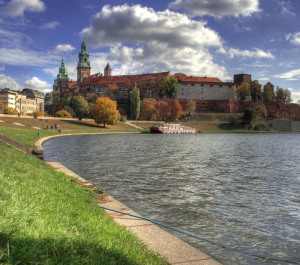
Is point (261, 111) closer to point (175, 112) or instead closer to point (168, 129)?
point (175, 112)

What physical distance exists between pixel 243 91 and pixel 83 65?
93472 millimetres

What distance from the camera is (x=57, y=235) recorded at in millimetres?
4680

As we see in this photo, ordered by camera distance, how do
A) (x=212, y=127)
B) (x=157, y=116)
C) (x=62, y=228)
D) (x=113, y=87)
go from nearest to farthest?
1. (x=62, y=228)
2. (x=212, y=127)
3. (x=157, y=116)
4. (x=113, y=87)

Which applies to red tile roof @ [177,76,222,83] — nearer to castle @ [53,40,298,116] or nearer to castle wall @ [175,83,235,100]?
castle @ [53,40,298,116]

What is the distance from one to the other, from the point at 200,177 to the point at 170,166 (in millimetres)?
4104

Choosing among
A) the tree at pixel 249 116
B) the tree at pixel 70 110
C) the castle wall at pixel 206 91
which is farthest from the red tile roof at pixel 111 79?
the tree at pixel 249 116

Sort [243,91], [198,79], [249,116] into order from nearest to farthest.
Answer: [249,116] → [243,91] → [198,79]

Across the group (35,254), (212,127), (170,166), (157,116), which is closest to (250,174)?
(170,166)

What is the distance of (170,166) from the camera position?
19.8 meters

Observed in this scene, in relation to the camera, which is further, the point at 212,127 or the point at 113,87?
the point at 113,87

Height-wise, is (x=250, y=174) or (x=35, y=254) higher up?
(x=35, y=254)

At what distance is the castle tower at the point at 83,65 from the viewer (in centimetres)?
17050

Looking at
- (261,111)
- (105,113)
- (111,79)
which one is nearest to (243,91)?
(261,111)

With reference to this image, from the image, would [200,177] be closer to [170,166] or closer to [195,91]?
[170,166]
